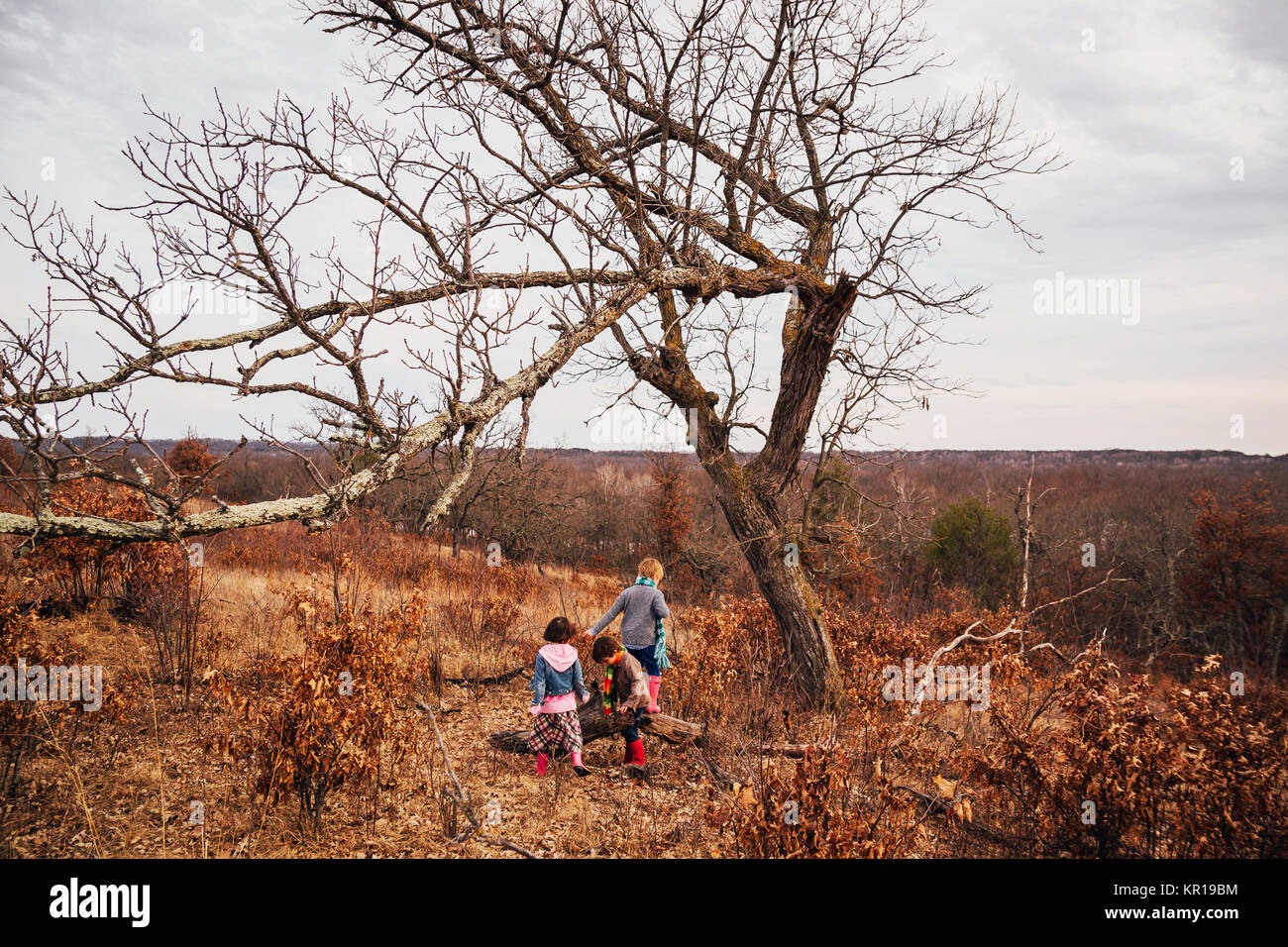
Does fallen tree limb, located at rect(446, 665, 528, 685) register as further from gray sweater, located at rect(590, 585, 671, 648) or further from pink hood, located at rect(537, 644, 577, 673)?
pink hood, located at rect(537, 644, 577, 673)

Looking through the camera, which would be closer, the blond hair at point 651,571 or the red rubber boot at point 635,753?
the red rubber boot at point 635,753

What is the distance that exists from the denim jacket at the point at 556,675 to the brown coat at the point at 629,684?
0.41 metres

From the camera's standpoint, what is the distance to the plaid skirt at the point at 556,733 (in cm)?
573

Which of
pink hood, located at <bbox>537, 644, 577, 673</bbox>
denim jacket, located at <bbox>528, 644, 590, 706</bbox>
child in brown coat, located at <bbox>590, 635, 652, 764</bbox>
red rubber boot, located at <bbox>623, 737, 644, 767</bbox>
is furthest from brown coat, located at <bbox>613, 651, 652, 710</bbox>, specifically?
pink hood, located at <bbox>537, 644, 577, 673</bbox>

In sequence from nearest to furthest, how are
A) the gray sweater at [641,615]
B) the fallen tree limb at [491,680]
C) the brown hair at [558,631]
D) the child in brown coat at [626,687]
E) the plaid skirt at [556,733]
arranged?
the brown hair at [558,631] → the plaid skirt at [556,733] → the child in brown coat at [626,687] → the gray sweater at [641,615] → the fallen tree limb at [491,680]

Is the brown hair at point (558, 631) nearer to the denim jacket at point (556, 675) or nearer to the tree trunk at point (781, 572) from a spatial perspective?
the denim jacket at point (556, 675)

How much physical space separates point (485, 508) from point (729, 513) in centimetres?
1370

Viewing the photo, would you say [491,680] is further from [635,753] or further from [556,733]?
[635,753]

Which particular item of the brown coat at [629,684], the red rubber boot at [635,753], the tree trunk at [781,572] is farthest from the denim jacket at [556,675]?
the tree trunk at [781,572]

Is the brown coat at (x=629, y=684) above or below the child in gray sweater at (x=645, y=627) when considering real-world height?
below

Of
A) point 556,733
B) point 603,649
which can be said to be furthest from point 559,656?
point 556,733
